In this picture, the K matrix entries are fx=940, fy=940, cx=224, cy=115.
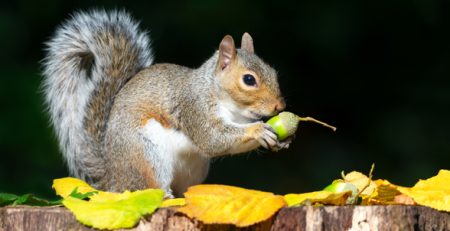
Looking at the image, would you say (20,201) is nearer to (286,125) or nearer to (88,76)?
(286,125)

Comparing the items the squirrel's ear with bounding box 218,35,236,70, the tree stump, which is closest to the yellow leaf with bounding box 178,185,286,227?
the tree stump

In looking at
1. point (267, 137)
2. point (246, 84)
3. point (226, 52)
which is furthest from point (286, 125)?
point (226, 52)

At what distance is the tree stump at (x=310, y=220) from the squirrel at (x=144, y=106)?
23.0 inches

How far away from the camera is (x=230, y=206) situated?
62.4 inches

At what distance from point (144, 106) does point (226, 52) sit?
0.25 meters

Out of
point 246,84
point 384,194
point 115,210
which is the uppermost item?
point 246,84

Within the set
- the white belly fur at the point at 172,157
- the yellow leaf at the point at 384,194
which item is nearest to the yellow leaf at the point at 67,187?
the white belly fur at the point at 172,157

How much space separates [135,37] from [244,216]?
1.18 meters

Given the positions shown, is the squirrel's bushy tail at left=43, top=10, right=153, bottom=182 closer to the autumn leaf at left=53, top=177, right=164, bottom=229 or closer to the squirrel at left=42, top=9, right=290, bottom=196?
the squirrel at left=42, top=9, right=290, bottom=196

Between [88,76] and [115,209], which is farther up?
[88,76]

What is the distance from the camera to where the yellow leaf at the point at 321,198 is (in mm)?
1678

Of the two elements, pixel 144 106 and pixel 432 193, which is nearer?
pixel 432 193

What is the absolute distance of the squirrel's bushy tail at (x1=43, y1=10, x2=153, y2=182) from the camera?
255cm

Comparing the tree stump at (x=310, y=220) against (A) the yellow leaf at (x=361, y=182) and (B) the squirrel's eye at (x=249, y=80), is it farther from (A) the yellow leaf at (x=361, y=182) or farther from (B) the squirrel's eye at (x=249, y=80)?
(B) the squirrel's eye at (x=249, y=80)
